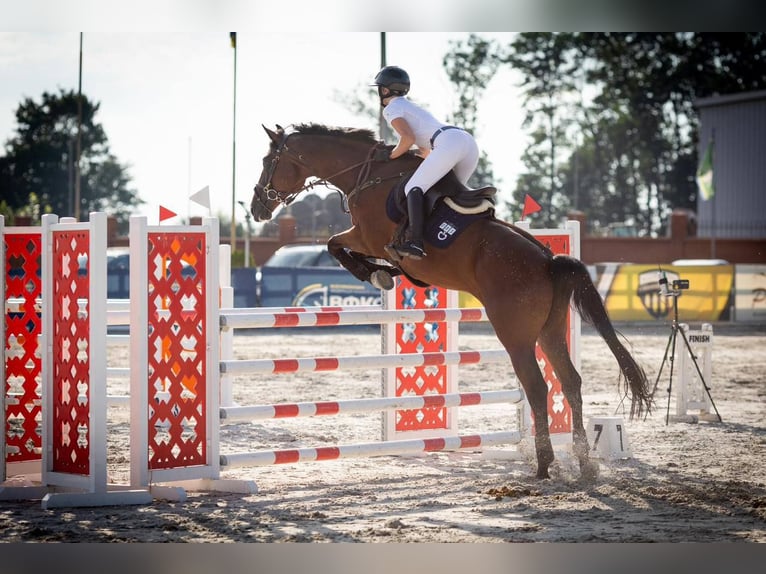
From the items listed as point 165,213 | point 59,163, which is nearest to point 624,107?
point 59,163

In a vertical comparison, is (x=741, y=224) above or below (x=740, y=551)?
above

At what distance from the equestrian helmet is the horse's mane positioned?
484 millimetres

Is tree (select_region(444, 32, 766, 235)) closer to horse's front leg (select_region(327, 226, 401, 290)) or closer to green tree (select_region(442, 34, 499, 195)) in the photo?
green tree (select_region(442, 34, 499, 195))

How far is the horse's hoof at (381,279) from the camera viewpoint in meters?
6.30

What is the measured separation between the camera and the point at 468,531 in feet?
14.7

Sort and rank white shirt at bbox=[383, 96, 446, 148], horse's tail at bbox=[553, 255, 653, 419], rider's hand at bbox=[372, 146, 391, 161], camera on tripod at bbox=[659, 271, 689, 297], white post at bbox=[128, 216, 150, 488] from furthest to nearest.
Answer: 1. camera on tripod at bbox=[659, 271, 689, 297]
2. rider's hand at bbox=[372, 146, 391, 161]
3. white shirt at bbox=[383, 96, 446, 148]
4. horse's tail at bbox=[553, 255, 653, 419]
5. white post at bbox=[128, 216, 150, 488]

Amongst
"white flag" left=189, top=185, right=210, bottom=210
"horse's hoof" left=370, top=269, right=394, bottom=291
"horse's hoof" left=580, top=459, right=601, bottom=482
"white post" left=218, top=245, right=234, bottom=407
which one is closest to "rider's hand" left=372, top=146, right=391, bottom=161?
"horse's hoof" left=370, top=269, right=394, bottom=291

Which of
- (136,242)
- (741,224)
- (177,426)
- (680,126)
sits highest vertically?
(680,126)

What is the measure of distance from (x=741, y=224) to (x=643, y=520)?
26.9m

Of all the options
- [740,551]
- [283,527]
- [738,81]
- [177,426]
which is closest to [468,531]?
[283,527]

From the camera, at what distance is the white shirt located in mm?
5848

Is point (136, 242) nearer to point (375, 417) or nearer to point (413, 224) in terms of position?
point (413, 224)

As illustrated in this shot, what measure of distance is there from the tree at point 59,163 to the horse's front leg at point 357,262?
132ft

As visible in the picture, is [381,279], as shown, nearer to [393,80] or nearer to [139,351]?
[393,80]
